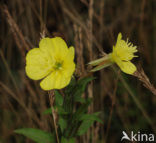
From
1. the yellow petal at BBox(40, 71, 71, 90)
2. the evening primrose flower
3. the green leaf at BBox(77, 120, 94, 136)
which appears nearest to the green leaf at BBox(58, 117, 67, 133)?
the green leaf at BBox(77, 120, 94, 136)

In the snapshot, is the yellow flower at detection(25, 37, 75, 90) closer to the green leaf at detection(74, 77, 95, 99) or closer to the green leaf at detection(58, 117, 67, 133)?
the green leaf at detection(74, 77, 95, 99)

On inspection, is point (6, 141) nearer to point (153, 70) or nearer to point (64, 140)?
point (64, 140)

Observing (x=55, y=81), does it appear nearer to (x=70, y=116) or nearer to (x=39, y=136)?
(x=70, y=116)

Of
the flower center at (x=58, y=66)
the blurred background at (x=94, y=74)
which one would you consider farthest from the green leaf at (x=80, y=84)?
the blurred background at (x=94, y=74)

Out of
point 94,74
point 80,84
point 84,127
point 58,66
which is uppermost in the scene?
point 94,74

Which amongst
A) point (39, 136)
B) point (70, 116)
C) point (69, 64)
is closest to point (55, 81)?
point (69, 64)

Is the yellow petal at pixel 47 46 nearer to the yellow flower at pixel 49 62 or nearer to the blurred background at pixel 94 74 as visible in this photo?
the yellow flower at pixel 49 62
